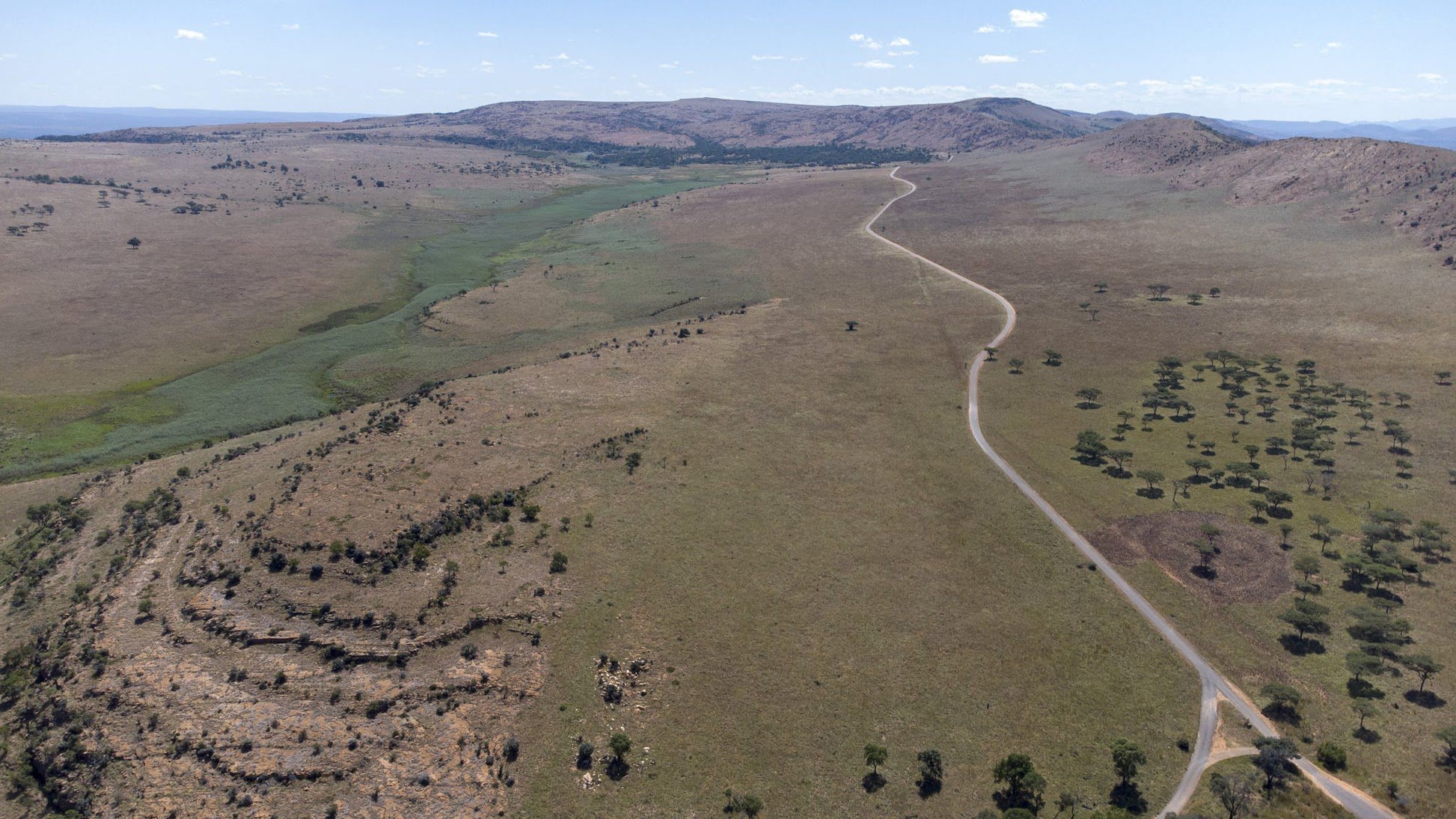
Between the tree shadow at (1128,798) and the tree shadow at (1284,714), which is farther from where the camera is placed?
the tree shadow at (1284,714)

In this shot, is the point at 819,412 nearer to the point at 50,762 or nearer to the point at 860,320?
the point at 860,320

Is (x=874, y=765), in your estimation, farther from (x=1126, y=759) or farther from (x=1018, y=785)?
(x=1126, y=759)

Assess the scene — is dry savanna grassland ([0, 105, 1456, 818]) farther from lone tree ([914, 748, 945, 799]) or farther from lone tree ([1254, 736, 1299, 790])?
lone tree ([1254, 736, 1299, 790])

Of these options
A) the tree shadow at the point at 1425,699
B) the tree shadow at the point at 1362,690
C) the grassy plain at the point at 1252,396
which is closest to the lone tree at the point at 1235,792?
the grassy plain at the point at 1252,396

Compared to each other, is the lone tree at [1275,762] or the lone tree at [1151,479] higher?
the lone tree at [1151,479]

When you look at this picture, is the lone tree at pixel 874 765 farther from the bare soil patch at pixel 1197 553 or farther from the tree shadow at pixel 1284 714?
the bare soil patch at pixel 1197 553

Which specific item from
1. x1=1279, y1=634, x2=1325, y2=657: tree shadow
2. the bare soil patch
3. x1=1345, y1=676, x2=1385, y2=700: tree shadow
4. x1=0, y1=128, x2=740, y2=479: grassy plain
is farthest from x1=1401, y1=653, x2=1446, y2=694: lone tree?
x1=0, y1=128, x2=740, y2=479: grassy plain
